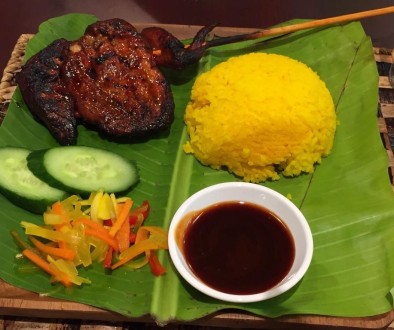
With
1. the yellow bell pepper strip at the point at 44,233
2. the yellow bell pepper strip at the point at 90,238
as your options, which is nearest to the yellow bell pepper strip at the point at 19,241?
the yellow bell pepper strip at the point at 90,238

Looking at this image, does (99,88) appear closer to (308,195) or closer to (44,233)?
(44,233)

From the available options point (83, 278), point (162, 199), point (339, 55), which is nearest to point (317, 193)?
point (162, 199)

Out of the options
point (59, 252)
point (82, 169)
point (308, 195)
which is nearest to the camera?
point (59, 252)

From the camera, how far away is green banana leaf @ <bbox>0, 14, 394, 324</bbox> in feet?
10.7

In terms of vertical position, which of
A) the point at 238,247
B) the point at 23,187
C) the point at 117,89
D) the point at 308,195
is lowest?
the point at 308,195

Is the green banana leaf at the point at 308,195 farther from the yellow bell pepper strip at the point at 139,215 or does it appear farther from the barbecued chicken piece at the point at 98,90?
the barbecued chicken piece at the point at 98,90

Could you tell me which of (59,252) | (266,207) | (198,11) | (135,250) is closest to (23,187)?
(59,252)

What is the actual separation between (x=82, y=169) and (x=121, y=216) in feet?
1.87

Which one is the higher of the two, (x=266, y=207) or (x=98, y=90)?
(x=98, y=90)

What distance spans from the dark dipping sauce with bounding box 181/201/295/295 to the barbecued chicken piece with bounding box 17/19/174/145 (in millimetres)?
1009

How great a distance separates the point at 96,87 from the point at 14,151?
85 cm

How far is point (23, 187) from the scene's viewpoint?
3.65m

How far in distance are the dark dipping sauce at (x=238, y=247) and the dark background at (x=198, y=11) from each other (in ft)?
11.8

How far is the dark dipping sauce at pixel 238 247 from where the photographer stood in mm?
3270
